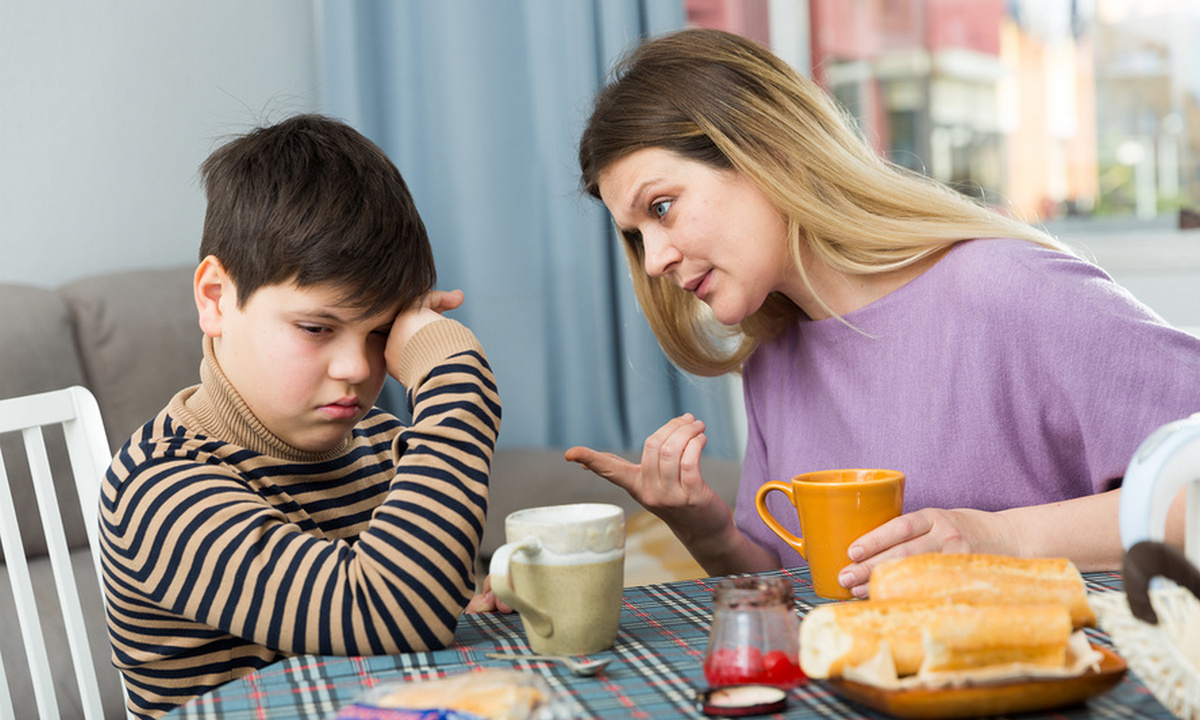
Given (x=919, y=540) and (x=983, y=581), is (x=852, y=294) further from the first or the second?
(x=983, y=581)

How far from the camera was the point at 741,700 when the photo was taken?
1.98ft

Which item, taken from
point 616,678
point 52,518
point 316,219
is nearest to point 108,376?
point 52,518

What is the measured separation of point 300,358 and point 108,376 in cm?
123

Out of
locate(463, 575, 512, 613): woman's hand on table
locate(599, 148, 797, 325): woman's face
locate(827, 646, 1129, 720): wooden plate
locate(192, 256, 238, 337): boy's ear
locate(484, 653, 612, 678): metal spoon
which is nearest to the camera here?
locate(827, 646, 1129, 720): wooden plate

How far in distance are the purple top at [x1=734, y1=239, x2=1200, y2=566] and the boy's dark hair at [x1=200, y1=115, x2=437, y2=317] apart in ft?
1.61

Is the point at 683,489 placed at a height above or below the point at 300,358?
below

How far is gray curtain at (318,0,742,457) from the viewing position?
2.56m

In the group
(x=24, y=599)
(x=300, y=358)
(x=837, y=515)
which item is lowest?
(x=24, y=599)

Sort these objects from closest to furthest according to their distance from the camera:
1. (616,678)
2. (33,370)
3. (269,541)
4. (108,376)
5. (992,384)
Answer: (616,678), (269,541), (992,384), (33,370), (108,376)

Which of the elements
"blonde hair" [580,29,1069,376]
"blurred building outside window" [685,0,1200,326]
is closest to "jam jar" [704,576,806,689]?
"blonde hair" [580,29,1069,376]

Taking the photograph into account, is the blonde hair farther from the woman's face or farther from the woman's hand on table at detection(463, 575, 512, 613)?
the woman's hand on table at detection(463, 575, 512, 613)

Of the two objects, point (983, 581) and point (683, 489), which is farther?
point (683, 489)

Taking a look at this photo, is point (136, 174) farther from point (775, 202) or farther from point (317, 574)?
point (317, 574)

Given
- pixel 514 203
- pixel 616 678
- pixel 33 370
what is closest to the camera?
pixel 616 678
